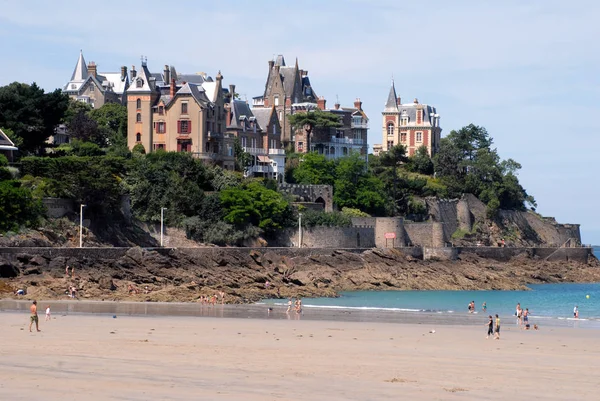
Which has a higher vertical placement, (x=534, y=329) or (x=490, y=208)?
(x=490, y=208)

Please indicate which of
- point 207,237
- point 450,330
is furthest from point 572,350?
point 207,237

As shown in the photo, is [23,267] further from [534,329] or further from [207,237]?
[534,329]

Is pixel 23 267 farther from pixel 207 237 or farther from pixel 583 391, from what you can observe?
pixel 583 391

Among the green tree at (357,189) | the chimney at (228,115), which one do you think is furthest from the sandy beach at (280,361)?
the chimney at (228,115)

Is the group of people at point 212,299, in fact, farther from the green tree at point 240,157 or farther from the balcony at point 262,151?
the balcony at point 262,151

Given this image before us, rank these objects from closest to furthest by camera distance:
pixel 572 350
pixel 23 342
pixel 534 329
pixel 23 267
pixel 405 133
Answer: pixel 23 342
pixel 572 350
pixel 534 329
pixel 23 267
pixel 405 133

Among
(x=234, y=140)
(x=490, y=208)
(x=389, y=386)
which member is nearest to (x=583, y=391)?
(x=389, y=386)

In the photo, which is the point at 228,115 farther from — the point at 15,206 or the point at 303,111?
the point at 15,206

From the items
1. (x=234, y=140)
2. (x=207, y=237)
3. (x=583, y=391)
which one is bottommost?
(x=583, y=391)

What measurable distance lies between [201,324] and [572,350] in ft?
36.5

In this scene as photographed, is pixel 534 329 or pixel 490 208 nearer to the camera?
pixel 534 329

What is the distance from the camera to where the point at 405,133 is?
328 ft

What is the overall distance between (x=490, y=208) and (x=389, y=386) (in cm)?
5659

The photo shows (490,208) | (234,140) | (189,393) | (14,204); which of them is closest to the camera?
(189,393)
